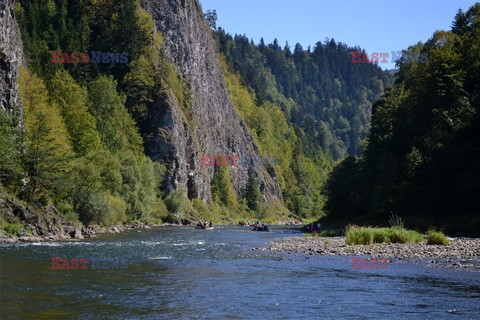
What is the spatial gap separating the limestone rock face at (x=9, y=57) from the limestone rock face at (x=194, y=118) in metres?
37.5

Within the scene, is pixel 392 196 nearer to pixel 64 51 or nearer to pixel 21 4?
pixel 64 51

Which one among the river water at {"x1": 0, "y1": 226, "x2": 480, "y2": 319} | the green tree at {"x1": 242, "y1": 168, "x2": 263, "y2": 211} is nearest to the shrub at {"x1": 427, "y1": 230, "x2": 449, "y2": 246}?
the river water at {"x1": 0, "y1": 226, "x2": 480, "y2": 319}

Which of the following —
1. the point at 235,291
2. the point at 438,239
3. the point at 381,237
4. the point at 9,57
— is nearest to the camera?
the point at 235,291

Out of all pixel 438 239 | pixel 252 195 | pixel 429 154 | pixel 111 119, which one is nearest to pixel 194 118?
pixel 252 195

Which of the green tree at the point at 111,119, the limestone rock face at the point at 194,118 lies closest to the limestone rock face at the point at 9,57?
the green tree at the point at 111,119

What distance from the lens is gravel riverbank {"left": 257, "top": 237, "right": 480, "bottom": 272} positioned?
29828 millimetres

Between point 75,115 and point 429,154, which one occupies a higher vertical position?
point 75,115

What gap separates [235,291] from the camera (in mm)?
22219

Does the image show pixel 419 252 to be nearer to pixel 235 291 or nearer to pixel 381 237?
pixel 381 237

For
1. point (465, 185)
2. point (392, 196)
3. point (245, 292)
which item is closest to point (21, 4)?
point (392, 196)

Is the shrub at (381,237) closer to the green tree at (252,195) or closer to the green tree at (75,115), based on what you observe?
the green tree at (75,115)

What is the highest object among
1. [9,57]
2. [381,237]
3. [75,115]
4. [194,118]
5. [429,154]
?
[9,57]

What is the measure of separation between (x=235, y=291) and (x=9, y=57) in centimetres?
6032

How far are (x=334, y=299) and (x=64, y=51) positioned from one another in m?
95.3
